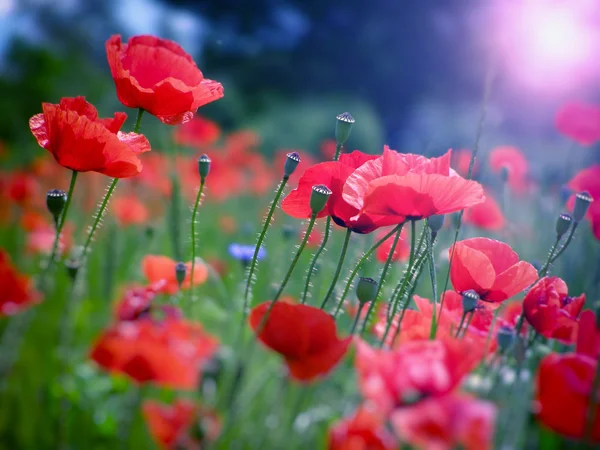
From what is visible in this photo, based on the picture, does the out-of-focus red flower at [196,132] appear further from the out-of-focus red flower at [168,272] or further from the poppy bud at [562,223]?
the poppy bud at [562,223]

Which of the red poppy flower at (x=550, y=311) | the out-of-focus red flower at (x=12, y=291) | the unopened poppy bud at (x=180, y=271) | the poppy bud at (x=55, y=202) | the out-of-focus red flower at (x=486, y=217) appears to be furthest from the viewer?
the out-of-focus red flower at (x=486, y=217)

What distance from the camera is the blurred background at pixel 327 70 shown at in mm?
6664

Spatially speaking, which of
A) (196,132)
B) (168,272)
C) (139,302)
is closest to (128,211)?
(196,132)

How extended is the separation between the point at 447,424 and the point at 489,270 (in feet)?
1.24

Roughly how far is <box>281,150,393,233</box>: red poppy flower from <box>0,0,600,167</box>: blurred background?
4990mm

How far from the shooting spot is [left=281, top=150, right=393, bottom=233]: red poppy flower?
794mm

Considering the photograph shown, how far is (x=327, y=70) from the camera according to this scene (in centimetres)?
940

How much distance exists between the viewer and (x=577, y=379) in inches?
21.6

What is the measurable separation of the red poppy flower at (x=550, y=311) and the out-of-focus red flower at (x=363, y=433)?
32 cm

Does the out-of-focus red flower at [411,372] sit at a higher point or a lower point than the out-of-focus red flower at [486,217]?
higher

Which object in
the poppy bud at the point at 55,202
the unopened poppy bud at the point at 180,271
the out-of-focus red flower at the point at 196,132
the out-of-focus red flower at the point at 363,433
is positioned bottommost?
the out-of-focus red flower at the point at 196,132

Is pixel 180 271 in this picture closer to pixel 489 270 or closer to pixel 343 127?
pixel 343 127

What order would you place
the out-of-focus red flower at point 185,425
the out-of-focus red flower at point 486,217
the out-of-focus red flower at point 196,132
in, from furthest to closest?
the out-of-focus red flower at point 196,132 → the out-of-focus red flower at point 486,217 → the out-of-focus red flower at point 185,425

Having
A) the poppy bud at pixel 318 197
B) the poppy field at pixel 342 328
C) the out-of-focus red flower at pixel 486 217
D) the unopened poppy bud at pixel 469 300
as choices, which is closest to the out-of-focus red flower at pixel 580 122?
the out-of-focus red flower at pixel 486 217
